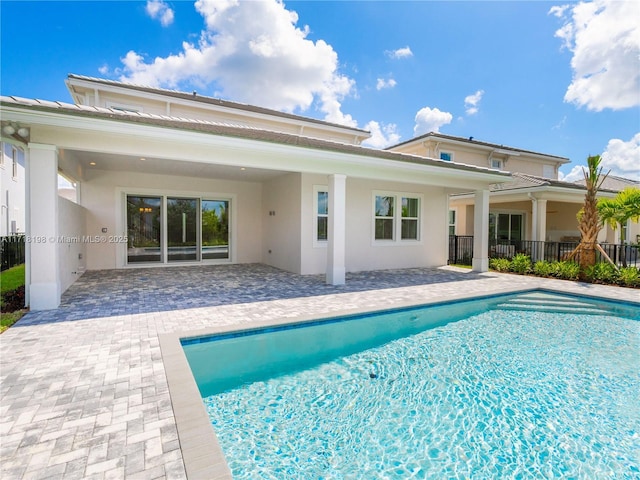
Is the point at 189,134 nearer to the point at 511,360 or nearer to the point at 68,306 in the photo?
the point at 68,306

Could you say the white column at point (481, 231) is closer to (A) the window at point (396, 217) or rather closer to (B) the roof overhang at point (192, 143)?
(A) the window at point (396, 217)

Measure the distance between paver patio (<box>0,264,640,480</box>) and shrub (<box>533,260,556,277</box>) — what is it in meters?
1.05

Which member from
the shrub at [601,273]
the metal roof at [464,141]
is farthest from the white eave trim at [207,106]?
the shrub at [601,273]

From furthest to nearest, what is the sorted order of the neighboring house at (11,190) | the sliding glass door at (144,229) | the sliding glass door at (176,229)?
the neighboring house at (11,190)
the sliding glass door at (176,229)
the sliding glass door at (144,229)

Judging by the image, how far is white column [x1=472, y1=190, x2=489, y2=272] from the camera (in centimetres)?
1276

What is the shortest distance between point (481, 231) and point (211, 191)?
11.0 metres

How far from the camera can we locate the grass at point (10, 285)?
569cm

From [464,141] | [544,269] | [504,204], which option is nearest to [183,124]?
[544,269]

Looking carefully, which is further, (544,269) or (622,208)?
(544,269)

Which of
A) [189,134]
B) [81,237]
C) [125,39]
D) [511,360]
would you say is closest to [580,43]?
[511,360]

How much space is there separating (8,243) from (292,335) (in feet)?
39.3

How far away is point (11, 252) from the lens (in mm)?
11625

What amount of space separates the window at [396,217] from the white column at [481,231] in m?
2.27

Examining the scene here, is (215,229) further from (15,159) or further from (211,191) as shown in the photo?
(15,159)
